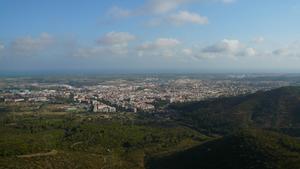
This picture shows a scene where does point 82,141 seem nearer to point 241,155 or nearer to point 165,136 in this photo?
point 165,136

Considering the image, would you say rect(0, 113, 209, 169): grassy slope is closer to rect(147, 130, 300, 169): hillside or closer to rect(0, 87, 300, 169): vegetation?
rect(0, 87, 300, 169): vegetation

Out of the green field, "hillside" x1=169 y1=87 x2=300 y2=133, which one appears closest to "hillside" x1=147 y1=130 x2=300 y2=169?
the green field

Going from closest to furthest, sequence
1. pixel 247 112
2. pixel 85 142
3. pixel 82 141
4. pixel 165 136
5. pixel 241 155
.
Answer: pixel 241 155
pixel 85 142
pixel 82 141
pixel 165 136
pixel 247 112

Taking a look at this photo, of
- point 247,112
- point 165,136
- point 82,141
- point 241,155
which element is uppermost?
point 247,112

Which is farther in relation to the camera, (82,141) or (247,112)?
(247,112)

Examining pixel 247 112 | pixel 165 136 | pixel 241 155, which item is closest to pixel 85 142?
pixel 165 136

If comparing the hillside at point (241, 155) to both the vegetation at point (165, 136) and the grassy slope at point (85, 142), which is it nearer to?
the vegetation at point (165, 136)

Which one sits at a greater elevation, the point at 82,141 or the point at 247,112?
the point at 247,112

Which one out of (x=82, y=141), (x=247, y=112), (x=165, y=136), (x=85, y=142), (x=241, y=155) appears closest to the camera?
(x=241, y=155)

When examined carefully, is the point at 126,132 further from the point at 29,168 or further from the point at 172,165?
the point at 29,168
